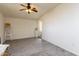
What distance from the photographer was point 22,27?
8969 mm

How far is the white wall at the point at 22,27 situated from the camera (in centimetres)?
823

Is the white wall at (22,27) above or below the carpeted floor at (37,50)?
above

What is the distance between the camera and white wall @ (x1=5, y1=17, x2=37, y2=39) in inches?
324

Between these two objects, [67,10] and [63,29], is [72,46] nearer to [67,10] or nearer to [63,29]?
[63,29]

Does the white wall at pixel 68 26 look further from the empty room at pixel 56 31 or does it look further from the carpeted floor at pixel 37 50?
the carpeted floor at pixel 37 50

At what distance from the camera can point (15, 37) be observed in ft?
27.5

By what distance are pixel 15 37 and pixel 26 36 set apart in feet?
4.18

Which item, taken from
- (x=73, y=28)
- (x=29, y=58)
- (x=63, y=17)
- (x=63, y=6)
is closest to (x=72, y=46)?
(x=73, y=28)

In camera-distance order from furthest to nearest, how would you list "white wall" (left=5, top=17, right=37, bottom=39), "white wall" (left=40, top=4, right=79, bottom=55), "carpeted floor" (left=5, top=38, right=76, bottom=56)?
"white wall" (left=5, top=17, right=37, bottom=39) → "carpeted floor" (left=5, top=38, right=76, bottom=56) → "white wall" (left=40, top=4, right=79, bottom=55)

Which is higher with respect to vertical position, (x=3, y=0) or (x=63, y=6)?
(x=63, y=6)

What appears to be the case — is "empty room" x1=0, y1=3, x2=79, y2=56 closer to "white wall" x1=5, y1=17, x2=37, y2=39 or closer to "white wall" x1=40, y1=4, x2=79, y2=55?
"white wall" x1=40, y1=4, x2=79, y2=55

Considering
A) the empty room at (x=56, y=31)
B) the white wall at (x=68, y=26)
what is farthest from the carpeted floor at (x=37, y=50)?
the white wall at (x=68, y=26)

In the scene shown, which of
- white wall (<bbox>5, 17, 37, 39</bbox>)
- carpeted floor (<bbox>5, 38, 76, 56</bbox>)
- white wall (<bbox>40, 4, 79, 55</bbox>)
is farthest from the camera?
white wall (<bbox>5, 17, 37, 39</bbox>)

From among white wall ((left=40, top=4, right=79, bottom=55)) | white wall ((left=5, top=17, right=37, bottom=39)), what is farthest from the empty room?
white wall ((left=5, top=17, right=37, bottom=39))
